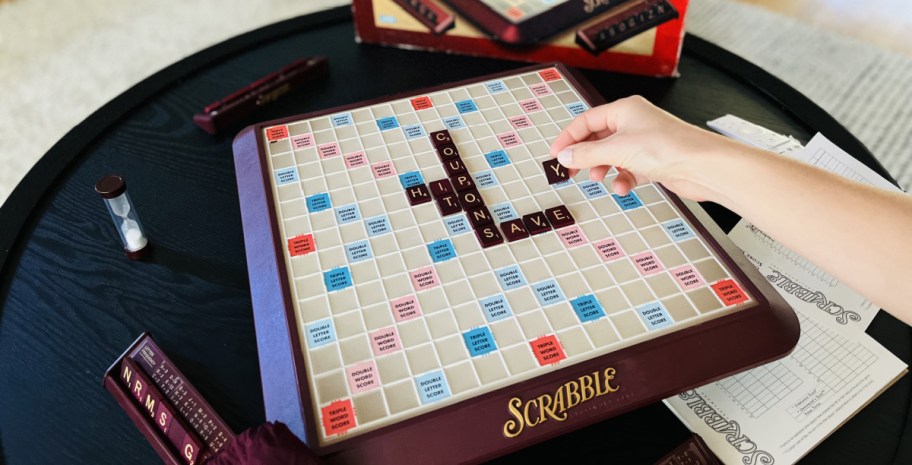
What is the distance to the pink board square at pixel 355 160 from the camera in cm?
99

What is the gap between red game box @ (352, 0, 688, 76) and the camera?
4.17 ft

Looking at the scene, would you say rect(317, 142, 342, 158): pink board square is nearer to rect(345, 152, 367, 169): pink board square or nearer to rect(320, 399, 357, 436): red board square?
rect(345, 152, 367, 169): pink board square

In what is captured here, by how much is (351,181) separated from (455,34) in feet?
1.76

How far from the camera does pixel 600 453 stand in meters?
0.79

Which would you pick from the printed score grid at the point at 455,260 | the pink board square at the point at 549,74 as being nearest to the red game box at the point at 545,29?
the pink board square at the point at 549,74

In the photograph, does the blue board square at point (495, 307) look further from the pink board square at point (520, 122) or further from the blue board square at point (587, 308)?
the pink board square at point (520, 122)

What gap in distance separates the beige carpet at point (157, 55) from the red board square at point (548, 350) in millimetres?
1715

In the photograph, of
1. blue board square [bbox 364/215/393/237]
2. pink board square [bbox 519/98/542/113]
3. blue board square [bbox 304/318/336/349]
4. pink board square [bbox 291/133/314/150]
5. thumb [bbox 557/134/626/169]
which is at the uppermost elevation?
thumb [bbox 557/134/626/169]

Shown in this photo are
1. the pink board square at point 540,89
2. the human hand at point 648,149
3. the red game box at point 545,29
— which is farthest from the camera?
the red game box at point 545,29

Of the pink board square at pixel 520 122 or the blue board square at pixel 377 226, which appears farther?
the pink board square at pixel 520 122

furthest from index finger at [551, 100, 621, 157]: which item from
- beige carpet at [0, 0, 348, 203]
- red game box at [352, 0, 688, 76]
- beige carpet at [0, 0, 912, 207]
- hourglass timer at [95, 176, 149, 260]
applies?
beige carpet at [0, 0, 348, 203]

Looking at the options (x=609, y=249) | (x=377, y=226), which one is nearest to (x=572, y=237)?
(x=609, y=249)

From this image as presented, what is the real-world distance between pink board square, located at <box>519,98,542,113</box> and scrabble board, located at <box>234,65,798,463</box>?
0.19 feet

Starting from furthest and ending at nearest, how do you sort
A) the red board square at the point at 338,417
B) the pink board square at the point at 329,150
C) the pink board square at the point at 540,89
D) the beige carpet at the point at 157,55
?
1. the beige carpet at the point at 157,55
2. the pink board square at the point at 540,89
3. the pink board square at the point at 329,150
4. the red board square at the point at 338,417
